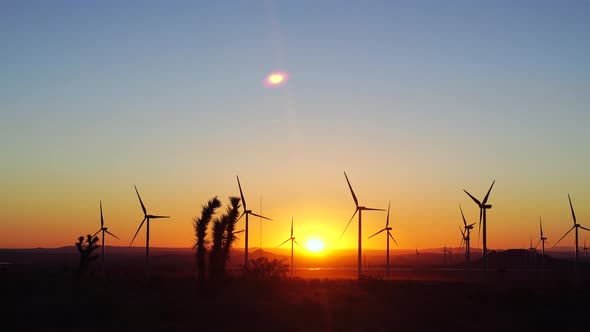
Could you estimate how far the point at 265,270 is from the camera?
7425 cm

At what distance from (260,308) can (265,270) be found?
25.2m

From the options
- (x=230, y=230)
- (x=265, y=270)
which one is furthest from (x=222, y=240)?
(x=265, y=270)

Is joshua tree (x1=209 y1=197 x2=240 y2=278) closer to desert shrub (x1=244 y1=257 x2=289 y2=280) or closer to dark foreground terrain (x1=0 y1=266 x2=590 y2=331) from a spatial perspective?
dark foreground terrain (x1=0 y1=266 x2=590 y2=331)

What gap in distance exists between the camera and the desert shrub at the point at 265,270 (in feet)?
233

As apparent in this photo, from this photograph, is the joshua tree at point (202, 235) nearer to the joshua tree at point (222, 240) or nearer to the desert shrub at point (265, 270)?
the joshua tree at point (222, 240)

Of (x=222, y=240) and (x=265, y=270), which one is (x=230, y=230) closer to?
(x=222, y=240)

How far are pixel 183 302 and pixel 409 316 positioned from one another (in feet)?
50.0

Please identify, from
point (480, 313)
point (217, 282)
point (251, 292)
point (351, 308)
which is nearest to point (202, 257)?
point (217, 282)

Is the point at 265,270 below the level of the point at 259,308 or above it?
above

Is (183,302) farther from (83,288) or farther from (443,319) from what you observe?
(443,319)

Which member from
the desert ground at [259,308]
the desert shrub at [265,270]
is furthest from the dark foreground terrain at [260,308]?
the desert shrub at [265,270]

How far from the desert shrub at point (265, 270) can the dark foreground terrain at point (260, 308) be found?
4809 millimetres

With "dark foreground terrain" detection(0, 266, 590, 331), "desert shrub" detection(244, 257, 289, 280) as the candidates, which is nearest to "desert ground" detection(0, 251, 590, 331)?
"dark foreground terrain" detection(0, 266, 590, 331)

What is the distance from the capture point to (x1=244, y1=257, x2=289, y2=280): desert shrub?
2800 inches
